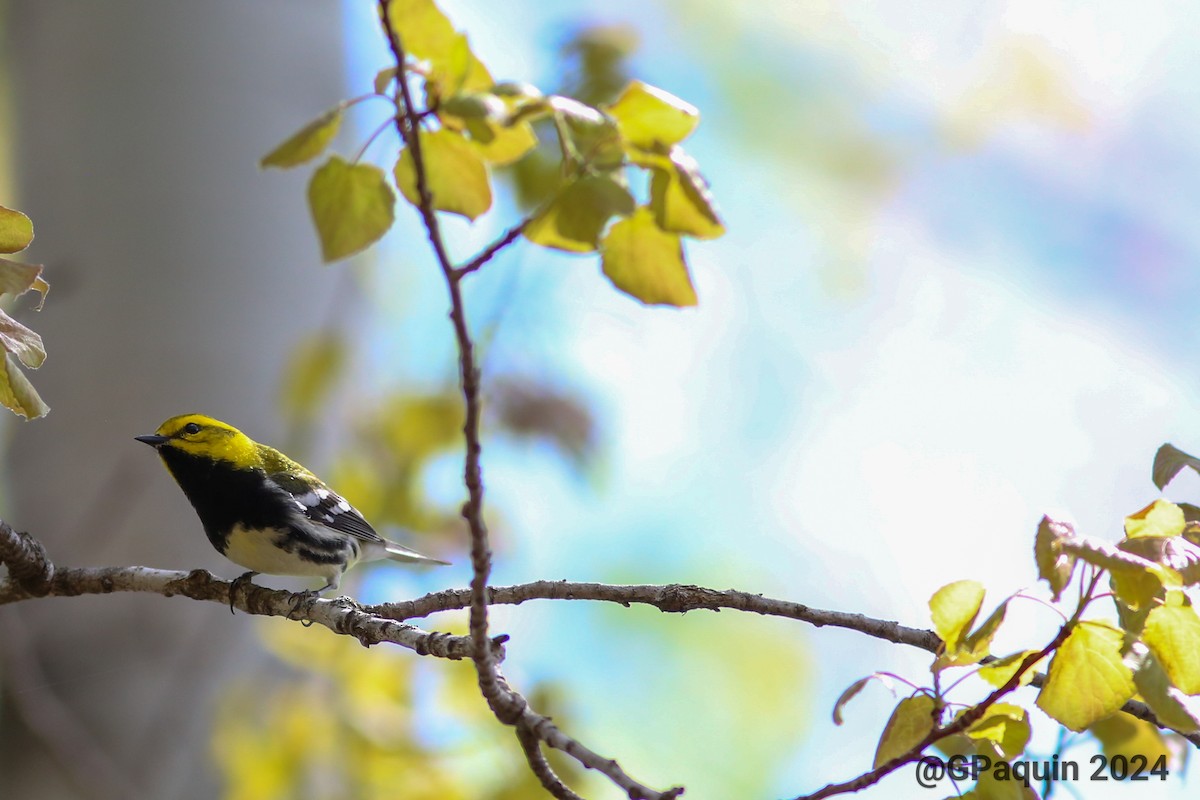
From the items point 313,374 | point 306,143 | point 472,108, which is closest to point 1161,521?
point 472,108

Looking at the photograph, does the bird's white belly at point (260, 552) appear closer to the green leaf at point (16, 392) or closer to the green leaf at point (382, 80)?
the green leaf at point (16, 392)

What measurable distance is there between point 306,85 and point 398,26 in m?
1.58

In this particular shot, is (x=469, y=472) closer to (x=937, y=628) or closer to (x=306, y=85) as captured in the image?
(x=937, y=628)

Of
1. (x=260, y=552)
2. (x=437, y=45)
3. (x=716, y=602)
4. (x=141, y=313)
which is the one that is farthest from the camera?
(x=141, y=313)

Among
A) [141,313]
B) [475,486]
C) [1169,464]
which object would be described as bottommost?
[475,486]

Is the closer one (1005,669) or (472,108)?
(472,108)

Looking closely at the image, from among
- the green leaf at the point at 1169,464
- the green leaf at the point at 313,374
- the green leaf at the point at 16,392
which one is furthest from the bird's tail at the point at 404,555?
the green leaf at the point at 1169,464

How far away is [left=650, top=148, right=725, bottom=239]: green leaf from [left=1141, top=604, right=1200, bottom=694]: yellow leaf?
378mm

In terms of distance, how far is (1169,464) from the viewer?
2.42ft

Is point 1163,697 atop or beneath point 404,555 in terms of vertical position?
beneath

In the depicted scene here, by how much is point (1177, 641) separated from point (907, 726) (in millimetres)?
183

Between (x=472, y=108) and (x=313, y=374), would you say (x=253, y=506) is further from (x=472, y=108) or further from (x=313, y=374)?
(x=472, y=108)

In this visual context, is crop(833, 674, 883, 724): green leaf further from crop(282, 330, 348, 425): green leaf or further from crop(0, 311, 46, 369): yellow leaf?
crop(282, 330, 348, 425): green leaf

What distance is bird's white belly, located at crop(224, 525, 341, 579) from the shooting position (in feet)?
4.76
